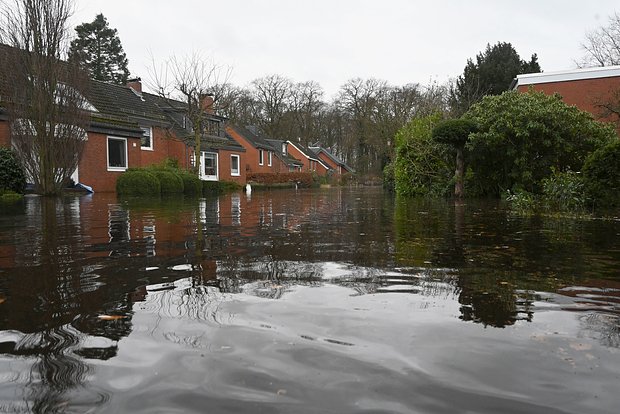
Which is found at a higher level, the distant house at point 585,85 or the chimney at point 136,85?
the chimney at point 136,85

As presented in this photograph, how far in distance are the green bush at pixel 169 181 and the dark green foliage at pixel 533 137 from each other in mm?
14006

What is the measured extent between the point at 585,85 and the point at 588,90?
1.09ft

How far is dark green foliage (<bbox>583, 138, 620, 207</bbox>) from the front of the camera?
11.1 metres

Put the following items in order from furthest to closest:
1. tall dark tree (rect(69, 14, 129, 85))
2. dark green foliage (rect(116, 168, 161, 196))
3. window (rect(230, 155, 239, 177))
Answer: tall dark tree (rect(69, 14, 129, 85)), window (rect(230, 155, 239, 177)), dark green foliage (rect(116, 168, 161, 196))

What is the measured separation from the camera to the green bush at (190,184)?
79.8 ft

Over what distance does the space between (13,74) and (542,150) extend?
1831cm

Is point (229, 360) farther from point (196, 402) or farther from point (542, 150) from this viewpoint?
point (542, 150)

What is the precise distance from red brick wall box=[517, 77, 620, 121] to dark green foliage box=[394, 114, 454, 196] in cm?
1020

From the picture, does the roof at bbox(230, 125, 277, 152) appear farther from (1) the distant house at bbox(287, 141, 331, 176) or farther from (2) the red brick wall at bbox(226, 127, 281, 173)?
(1) the distant house at bbox(287, 141, 331, 176)

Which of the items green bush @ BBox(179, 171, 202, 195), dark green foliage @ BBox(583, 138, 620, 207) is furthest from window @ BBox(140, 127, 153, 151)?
dark green foliage @ BBox(583, 138, 620, 207)

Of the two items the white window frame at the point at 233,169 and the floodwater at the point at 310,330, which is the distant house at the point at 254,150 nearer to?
the white window frame at the point at 233,169

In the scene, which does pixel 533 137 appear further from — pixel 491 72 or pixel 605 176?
pixel 491 72

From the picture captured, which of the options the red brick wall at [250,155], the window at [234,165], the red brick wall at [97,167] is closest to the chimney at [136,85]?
the window at [234,165]

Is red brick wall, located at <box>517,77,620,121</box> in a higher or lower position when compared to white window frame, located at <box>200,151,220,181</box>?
higher
